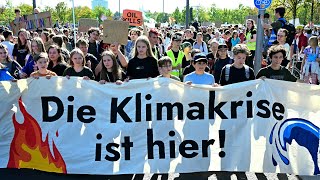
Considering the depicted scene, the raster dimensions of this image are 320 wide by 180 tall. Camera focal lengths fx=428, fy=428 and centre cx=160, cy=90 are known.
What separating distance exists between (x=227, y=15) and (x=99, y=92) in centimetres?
9070

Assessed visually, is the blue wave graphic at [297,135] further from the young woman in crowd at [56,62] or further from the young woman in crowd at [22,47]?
the young woman in crowd at [22,47]

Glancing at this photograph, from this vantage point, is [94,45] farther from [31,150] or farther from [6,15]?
[6,15]

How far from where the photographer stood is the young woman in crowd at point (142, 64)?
6027 mm

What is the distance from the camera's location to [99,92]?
209 inches

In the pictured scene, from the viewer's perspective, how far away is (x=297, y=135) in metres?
5.19

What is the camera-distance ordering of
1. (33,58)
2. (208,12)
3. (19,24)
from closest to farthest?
(33,58) < (19,24) < (208,12)

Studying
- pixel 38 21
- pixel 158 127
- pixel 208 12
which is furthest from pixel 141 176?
pixel 208 12

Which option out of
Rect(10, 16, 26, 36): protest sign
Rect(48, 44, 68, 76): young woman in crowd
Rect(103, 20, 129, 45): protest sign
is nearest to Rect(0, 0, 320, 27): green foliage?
Rect(10, 16, 26, 36): protest sign

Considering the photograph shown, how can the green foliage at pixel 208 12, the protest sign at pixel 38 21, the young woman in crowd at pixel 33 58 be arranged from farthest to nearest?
the green foliage at pixel 208 12 → the protest sign at pixel 38 21 → the young woman in crowd at pixel 33 58

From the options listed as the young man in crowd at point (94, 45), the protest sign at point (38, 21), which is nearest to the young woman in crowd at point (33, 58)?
the young man in crowd at point (94, 45)

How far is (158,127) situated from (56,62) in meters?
2.23

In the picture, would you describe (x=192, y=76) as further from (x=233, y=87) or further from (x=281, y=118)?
(x=281, y=118)

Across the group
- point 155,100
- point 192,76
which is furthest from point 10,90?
point 192,76

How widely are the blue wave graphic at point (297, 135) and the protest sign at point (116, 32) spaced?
279 centimetres
